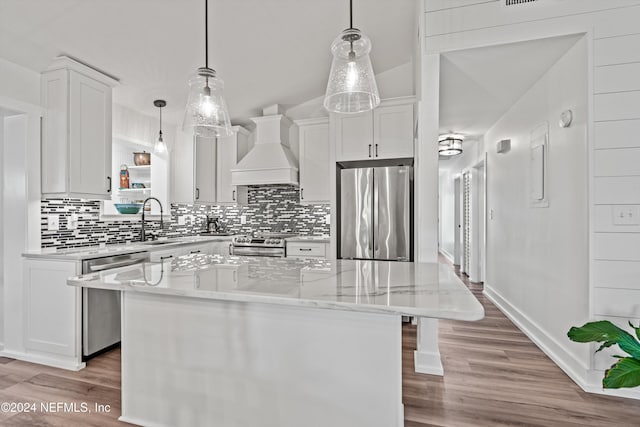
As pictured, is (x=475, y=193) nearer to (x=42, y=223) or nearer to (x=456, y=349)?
(x=456, y=349)

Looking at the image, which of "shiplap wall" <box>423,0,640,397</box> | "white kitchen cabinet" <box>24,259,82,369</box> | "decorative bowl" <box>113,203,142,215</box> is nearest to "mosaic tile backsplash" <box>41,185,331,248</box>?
"decorative bowl" <box>113,203,142,215</box>

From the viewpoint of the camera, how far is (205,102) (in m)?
1.85

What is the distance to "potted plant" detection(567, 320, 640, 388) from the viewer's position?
169cm

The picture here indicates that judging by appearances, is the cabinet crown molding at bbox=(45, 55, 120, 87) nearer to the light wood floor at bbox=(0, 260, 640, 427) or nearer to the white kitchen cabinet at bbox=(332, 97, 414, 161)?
the white kitchen cabinet at bbox=(332, 97, 414, 161)

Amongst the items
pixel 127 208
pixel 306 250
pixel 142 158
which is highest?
pixel 142 158

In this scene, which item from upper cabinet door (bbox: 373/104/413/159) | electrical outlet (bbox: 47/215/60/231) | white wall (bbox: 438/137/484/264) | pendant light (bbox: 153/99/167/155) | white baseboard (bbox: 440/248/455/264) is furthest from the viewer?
white baseboard (bbox: 440/248/455/264)

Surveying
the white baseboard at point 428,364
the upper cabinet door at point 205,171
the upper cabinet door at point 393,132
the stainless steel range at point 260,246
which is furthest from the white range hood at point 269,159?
the white baseboard at point 428,364

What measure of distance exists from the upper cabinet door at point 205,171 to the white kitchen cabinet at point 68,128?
1643mm

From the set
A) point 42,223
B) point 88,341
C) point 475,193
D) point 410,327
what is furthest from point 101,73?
point 475,193

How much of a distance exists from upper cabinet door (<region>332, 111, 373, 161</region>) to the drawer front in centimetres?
108

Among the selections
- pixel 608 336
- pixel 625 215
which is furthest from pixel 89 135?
pixel 625 215

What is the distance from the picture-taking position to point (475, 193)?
227 inches

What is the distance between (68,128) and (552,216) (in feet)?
13.6

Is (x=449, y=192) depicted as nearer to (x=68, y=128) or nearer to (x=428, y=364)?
(x=428, y=364)
